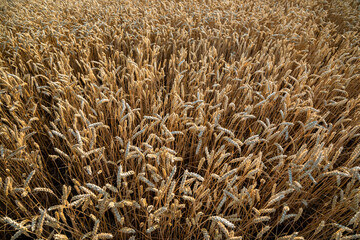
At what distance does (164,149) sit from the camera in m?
0.93

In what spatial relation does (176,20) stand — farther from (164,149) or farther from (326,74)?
(164,149)

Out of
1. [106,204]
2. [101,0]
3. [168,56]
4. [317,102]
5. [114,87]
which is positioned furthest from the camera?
[101,0]

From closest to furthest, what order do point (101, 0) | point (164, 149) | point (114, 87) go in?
point (164, 149), point (114, 87), point (101, 0)

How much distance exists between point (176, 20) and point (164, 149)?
1.98m

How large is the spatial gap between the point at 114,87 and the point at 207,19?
1565 millimetres

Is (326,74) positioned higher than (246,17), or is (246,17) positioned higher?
(246,17)

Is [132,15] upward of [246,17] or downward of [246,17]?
downward

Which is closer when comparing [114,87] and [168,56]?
[114,87]

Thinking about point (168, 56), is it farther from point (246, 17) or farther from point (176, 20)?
point (246, 17)

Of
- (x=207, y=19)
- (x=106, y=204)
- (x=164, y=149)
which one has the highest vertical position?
(x=207, y=19)

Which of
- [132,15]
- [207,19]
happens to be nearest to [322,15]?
[207,19]

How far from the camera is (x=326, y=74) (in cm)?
161

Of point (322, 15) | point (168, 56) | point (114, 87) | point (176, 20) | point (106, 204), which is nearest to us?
point (106, 204)

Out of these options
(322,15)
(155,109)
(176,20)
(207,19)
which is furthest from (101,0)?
(322,15)
